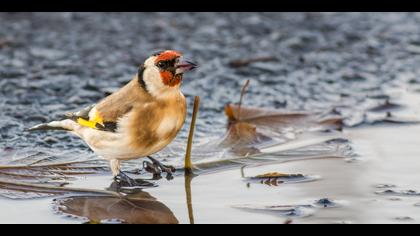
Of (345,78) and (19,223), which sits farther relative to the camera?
(345,78)

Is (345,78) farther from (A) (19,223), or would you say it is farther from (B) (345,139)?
(A) (19,223)

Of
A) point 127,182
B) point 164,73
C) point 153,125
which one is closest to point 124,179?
point 127,182

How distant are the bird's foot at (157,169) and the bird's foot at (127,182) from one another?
10 cm

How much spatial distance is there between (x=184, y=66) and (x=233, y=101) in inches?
73.9

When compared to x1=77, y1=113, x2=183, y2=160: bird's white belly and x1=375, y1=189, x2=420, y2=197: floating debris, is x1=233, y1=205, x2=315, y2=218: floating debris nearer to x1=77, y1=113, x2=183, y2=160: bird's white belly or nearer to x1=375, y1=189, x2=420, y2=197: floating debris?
x1=375, y1=189, x2=420, y2=197: floating debris

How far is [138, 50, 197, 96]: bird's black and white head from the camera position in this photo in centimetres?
486

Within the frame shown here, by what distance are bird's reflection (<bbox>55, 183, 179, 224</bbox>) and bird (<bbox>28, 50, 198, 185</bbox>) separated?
0.81ft

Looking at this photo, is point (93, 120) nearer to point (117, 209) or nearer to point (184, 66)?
point (184, 66)

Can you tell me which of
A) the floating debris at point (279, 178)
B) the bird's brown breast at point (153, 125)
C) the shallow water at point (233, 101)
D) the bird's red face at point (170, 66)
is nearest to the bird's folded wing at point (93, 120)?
the bird's brown breast at point (153, 125)

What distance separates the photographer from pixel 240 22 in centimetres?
916

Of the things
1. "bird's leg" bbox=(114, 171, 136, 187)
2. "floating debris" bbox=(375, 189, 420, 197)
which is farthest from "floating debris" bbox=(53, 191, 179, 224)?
"floating debris" bbox=(375, 189, 420, 197)

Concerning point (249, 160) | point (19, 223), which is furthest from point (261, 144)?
point (19, 223)

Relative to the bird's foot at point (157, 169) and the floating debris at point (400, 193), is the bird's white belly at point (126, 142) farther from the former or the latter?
the floating debris at point (400, 193)

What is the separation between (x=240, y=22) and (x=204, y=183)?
4.68 metres
